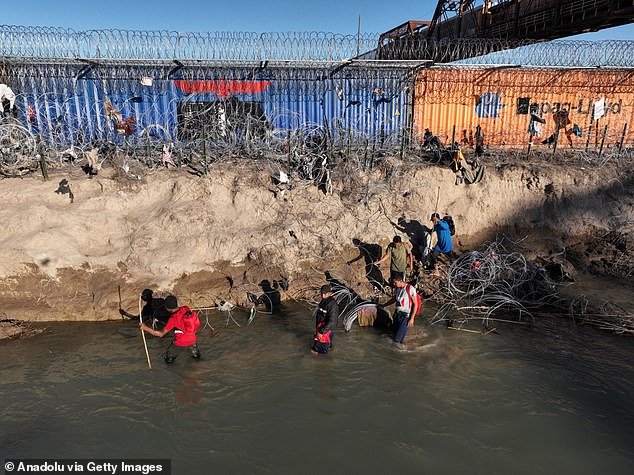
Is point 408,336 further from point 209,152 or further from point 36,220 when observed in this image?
point 36,220

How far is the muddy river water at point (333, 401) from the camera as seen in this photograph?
5.34 metres

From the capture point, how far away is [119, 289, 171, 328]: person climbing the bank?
8950 mm

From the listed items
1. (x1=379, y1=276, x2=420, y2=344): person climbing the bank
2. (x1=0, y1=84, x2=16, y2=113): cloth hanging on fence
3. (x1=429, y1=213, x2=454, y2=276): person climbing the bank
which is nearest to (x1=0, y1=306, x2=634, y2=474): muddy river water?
(x1=379, y1=276, x2=420, y2=344): person climbing the bank

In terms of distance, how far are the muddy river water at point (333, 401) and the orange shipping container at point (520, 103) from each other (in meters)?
8.80

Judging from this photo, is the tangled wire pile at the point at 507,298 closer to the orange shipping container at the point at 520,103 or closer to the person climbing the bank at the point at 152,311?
the person climbing the bank at the point at 152,311

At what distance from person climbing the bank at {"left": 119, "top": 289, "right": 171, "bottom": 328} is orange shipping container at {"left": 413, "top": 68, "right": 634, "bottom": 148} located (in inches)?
403

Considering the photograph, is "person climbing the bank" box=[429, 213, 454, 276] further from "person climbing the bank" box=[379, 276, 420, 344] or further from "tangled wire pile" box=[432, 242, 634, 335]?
"person climbing the bank" box=[379, 276, 420, 344]

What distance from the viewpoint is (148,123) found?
13.7m

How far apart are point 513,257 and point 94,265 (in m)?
10.1

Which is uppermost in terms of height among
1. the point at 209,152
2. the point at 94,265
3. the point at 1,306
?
the point at 209,152

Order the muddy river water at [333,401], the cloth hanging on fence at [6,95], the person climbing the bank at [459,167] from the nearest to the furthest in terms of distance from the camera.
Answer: the muddy river water at [333,401]
the person climbing the bank at [459,167]
the cloth hanging on fence at [6,95]

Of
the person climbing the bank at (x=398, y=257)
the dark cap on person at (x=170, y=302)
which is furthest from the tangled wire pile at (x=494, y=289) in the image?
the dark cap on person at (x=170, y=302)

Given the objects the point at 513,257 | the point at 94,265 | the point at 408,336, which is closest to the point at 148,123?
the point at 94,265

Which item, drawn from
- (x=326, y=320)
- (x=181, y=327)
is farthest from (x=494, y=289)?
(x=181, y=327)
